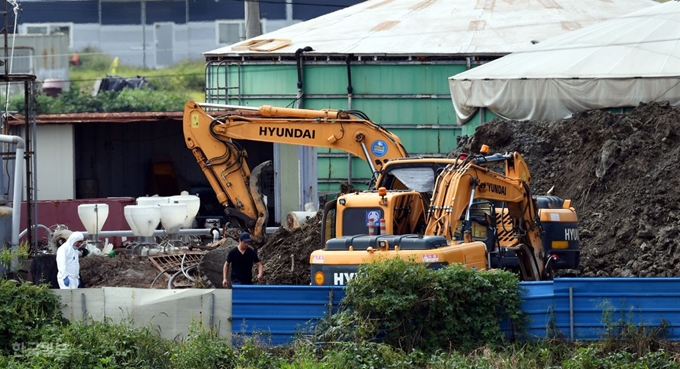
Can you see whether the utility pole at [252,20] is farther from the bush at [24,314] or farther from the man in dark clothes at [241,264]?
the bush at [24,314]

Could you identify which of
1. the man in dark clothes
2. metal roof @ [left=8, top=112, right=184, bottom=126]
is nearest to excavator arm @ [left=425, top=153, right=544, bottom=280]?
the man in dark clothes

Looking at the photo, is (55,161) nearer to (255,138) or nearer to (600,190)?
(255,138)

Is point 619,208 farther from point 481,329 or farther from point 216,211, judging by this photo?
point 216,211

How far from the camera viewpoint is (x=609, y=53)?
Result: 28.5 metres

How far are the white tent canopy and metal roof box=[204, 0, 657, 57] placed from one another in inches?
150

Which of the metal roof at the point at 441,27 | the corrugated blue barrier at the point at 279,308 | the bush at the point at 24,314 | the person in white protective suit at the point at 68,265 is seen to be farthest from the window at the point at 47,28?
the corrugated blue barrier at the point at 279,308

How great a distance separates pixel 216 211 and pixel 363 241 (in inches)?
689

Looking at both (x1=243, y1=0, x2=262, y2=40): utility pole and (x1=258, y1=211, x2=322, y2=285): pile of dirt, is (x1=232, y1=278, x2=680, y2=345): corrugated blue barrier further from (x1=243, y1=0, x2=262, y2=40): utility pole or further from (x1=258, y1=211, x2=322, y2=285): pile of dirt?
(x1=243, y1=0, x2=262, y2=40): utility pole

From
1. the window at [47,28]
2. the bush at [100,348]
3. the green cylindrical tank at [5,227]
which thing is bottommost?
the bush at [100,348]

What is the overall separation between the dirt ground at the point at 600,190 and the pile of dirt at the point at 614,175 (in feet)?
0.06

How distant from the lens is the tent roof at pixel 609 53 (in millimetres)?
27172

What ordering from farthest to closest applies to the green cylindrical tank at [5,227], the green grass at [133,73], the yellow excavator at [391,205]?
1. the green grass at [133,73]
2. the green cylindrical tank at [5,227]
3. the yellow excavator at [391,205]

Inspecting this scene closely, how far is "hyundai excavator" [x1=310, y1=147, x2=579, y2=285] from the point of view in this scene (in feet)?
51.1

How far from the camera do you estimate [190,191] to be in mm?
34906
